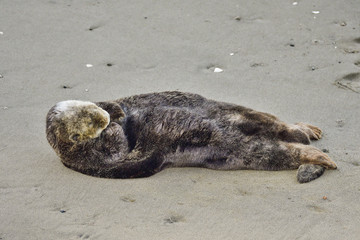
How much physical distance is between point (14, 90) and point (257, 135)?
333cm

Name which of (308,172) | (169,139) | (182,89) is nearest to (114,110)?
(169,139)

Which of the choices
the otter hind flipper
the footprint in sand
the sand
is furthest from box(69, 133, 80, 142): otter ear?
the footprint in sand

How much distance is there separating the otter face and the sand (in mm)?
434

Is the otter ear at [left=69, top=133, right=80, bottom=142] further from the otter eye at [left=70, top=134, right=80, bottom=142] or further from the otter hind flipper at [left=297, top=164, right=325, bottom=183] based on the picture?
the otter hind flipper at [left=297, top=164, right=325, bottom=183]

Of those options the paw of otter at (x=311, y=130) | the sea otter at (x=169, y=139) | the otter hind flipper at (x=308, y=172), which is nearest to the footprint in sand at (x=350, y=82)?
the paw of otter at (x=311, y=130)

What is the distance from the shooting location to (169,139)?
5188 millimetres

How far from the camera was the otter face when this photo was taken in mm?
4957

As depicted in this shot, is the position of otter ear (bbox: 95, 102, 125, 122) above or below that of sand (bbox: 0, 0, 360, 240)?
above

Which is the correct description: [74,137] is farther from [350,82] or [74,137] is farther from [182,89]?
[350,82]

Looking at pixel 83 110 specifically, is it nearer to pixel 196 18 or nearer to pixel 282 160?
pixel 282 160

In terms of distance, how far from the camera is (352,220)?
4.42 metres

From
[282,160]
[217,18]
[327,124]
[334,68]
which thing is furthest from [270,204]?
[217,18]

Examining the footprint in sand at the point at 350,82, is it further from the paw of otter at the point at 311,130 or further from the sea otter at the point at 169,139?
the sea otter at the point at 169,139

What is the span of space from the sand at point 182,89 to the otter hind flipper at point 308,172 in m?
0.08
